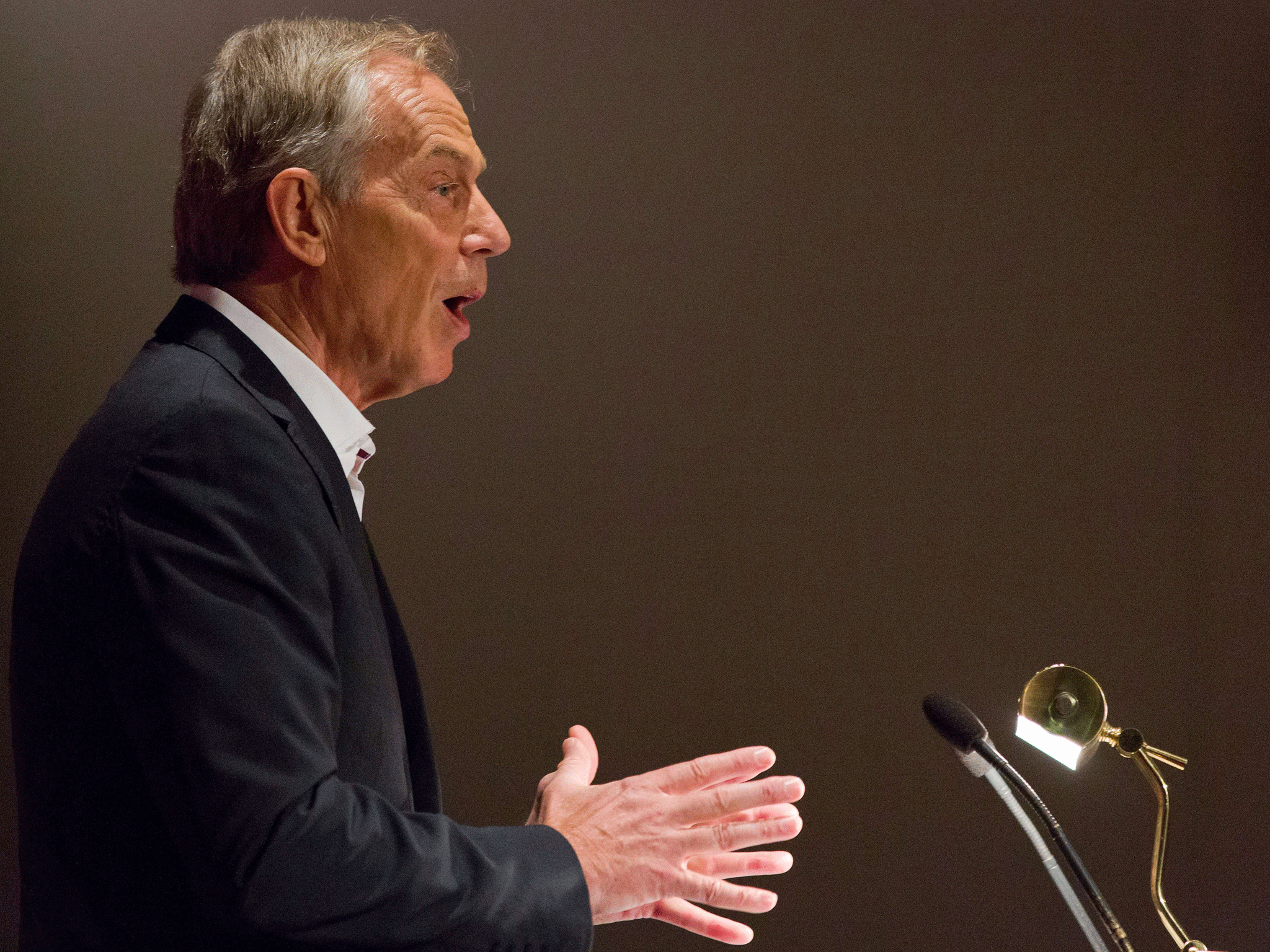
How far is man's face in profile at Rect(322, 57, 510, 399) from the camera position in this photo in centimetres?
120

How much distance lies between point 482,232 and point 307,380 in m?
0.32

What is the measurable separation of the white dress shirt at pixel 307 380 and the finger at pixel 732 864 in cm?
49

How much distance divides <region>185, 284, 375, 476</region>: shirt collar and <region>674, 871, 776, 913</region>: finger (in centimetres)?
A: 52

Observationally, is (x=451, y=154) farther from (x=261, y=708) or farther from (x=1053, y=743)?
(x=1053, y=743)

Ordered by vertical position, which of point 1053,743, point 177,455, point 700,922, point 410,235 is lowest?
point 700,922

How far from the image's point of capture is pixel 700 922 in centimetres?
104

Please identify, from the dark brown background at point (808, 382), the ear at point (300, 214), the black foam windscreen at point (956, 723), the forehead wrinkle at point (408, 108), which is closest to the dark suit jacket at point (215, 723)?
the ear at point (300, 214)

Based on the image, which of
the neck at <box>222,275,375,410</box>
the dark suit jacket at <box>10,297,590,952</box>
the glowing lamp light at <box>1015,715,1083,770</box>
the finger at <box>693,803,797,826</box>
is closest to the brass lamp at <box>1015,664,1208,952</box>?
the glowing lamp light at <box>1015,715,1083,770</box>

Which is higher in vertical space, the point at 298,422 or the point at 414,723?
the point at 298,422

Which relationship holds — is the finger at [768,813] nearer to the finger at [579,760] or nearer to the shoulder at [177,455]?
the finger at [579,760]

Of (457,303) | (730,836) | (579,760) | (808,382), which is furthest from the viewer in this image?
(808,382)

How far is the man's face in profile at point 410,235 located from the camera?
120 centimetres

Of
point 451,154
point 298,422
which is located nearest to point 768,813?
point 298,422

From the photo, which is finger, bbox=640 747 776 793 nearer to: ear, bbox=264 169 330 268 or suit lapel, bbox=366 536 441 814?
suit lapel, bbox=366 536 441 814
